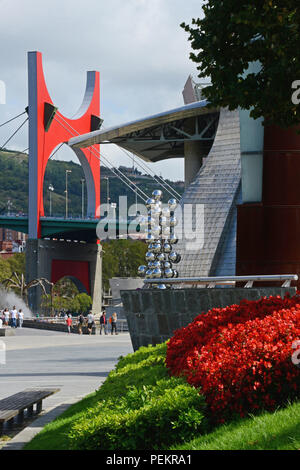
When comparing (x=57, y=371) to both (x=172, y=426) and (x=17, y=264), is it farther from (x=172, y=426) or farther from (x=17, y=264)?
(x=17, y=264)

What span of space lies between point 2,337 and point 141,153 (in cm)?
1928

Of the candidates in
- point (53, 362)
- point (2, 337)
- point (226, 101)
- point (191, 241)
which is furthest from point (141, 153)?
point (226, 101)

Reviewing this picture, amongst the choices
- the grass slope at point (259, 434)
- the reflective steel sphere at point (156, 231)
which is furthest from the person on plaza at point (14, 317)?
the grass slope at point (259, 434)

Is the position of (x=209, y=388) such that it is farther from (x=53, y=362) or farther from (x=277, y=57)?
(x=53, y=362)

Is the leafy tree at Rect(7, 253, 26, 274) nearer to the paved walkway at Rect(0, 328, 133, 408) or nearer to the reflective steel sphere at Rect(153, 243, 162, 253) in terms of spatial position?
the paved walkway at Rect(0, 328, 133, 408)

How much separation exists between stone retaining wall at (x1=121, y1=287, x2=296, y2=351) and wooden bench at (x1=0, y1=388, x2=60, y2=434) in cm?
407

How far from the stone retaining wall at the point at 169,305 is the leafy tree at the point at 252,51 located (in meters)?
4.22

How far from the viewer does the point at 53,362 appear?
21.3 m

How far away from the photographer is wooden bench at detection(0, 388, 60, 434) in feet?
30.1

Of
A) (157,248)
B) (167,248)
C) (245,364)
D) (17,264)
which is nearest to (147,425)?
(245,364)

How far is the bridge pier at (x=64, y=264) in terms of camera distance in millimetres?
79438

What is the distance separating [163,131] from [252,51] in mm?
39160

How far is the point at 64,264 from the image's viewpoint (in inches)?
3484

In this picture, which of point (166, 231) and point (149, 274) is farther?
point (166, 231)
